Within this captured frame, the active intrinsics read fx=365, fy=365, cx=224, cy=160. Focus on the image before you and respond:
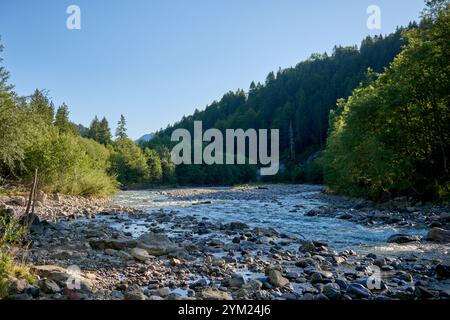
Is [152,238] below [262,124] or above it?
below

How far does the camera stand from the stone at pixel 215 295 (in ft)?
22.0

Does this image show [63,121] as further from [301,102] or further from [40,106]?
[301,102]

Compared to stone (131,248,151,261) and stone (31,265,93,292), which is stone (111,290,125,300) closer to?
stone (31,265,93,292)

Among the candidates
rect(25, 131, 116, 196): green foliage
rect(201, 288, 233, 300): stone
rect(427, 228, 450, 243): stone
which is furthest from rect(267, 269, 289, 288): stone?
rect(25, 131, 116, 196): green foliage

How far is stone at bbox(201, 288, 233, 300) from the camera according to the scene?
6.71 meters

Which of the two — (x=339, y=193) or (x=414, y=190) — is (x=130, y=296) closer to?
(x=414, y=190)

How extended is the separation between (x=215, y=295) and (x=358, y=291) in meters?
2.80

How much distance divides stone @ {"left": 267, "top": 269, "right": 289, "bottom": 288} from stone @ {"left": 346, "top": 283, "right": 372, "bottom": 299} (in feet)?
4.44

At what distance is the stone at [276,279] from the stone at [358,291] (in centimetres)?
135

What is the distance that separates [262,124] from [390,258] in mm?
149355

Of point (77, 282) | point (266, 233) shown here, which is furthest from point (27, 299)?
point (266, 233)

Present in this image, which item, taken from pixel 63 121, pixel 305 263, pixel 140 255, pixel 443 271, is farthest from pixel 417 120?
pixel 63 121

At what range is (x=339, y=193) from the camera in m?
44.7

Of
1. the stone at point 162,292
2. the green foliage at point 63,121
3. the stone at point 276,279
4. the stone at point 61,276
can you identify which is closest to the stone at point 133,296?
the stone at point 162,292
